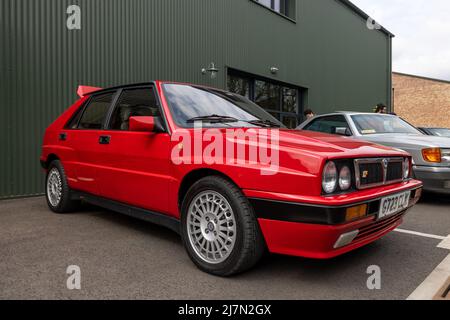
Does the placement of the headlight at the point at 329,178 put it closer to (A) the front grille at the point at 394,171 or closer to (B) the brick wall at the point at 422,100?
(A) the front grille at the point at 394,171

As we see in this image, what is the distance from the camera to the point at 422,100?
97.7ft

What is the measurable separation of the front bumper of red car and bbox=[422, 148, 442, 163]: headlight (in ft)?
10.3

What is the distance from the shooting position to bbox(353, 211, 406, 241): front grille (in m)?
2.35

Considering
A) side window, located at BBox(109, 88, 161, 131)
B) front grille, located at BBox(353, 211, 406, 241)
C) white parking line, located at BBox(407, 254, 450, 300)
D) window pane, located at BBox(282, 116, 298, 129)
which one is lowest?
white parking line, located at BBox(407, 254, 450, 300)

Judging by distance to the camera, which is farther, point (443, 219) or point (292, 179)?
point (443, 219)

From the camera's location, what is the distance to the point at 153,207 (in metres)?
3.01

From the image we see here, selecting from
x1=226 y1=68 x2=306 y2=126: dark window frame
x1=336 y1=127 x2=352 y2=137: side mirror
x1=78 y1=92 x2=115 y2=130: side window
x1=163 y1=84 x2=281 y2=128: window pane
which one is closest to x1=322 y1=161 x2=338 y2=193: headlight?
x1=163 y1=84 x2=281 y2=128: window pane

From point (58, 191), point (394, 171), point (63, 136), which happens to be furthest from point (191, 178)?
point (58, 191)

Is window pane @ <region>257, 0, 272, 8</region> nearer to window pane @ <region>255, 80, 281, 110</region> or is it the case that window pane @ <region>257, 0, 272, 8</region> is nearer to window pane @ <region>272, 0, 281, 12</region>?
window pane @ <region>272, 0, 281, 12</region>

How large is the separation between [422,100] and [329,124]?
2820 centimetres

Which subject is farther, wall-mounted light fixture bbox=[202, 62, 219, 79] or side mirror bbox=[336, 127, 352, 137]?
wall-mounted light fixture bbox=[202, 62, 219, 79]
